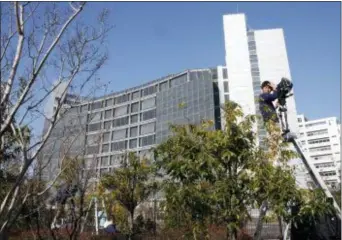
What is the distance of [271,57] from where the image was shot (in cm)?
6506

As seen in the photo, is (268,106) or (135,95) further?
(135,95)

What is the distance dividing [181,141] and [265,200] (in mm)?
2177

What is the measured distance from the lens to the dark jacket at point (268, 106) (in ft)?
21.4

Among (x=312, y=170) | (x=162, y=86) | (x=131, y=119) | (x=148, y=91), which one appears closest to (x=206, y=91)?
(x=162, y=86)

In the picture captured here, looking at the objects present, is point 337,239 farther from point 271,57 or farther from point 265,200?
point 271,57

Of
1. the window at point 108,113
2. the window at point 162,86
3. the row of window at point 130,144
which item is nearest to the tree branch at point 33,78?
the row of window at point 130,144

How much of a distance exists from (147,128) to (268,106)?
206 ft

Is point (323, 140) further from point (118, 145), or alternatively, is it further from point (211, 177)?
point (211, 177)

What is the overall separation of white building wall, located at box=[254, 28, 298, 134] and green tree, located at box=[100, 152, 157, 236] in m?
49.6

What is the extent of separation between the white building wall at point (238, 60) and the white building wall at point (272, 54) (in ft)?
9.34

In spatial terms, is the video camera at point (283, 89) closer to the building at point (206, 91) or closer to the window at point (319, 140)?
the building at point (206, 91)

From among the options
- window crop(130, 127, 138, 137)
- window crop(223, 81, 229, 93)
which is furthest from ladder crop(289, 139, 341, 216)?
window crop(130, 127, 138, 137)

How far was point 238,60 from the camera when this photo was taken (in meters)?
63.4

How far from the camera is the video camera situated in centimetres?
605
